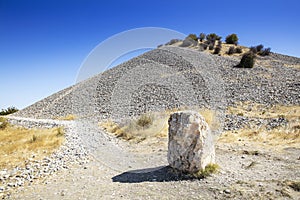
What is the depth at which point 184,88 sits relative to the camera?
69.3ft

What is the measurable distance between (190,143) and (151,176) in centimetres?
146

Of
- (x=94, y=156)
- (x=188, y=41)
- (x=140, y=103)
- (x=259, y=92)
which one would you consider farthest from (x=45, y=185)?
(x=188, y=41)

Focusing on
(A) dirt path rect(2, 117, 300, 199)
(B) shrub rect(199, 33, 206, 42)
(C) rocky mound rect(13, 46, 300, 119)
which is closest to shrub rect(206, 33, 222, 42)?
(B) shrub rect(199, 33, 206, 42)

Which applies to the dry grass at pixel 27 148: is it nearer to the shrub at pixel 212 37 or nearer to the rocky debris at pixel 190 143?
the rocky debris at pixel 190 143

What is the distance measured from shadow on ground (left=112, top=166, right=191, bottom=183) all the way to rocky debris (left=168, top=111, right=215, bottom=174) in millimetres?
255

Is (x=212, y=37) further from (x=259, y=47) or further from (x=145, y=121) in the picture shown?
(x=145, y=121)

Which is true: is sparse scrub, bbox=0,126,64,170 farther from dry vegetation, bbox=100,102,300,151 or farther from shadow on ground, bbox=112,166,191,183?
shadow on ground, bbox=112,166,191,183

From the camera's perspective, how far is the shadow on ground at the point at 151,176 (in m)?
5.38

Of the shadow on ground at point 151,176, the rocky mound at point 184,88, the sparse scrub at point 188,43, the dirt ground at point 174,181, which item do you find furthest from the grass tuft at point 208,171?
the sparse scrub at point 188,43

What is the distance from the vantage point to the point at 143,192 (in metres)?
4.68

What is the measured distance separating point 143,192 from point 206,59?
27.8 meters

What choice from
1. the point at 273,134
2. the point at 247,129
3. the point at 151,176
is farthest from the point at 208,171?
the point at 247,129

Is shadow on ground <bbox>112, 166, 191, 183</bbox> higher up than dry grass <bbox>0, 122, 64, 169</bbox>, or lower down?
lower down

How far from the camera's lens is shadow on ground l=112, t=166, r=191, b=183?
5379 millimetres
